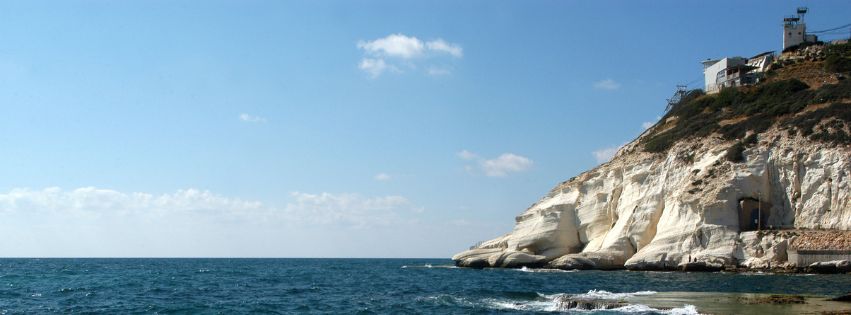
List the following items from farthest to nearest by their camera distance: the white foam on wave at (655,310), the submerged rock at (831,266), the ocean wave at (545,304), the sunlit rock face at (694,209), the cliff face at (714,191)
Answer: the cliff face at (714,191), the sunlit rock face at (694,209), the submerged rock at (831,266), the ocean wave at (545,304), the white foam on wave at (655,310)

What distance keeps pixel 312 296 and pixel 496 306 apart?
1188cm

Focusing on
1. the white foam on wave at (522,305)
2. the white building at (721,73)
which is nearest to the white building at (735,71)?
the white building at (721,73)

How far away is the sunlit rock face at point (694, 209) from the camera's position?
5178cm

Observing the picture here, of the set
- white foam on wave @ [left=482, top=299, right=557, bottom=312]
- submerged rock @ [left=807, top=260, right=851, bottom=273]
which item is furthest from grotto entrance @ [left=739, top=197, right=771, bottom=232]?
white foam on wave @ [left=482, top=299, right=557, bottom=312]

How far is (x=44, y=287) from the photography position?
1895 inches

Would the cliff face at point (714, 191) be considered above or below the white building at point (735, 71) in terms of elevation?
below

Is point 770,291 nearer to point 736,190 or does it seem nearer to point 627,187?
point 736,190

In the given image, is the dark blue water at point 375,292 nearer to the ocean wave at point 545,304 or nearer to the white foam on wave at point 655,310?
the ocean wave at point 545,304

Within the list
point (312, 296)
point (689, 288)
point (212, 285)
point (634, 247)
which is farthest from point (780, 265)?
point (212, 285)

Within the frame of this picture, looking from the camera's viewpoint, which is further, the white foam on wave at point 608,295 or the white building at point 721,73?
the white building at point 721,73

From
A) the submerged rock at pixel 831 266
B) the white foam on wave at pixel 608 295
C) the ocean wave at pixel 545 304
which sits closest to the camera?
the ocean wave at pixel 545 304

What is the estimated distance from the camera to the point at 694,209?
54531mm

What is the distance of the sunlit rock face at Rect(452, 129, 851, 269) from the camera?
170 ft

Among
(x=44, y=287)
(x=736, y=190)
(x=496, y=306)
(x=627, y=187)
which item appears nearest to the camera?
(x=496, y=306)
